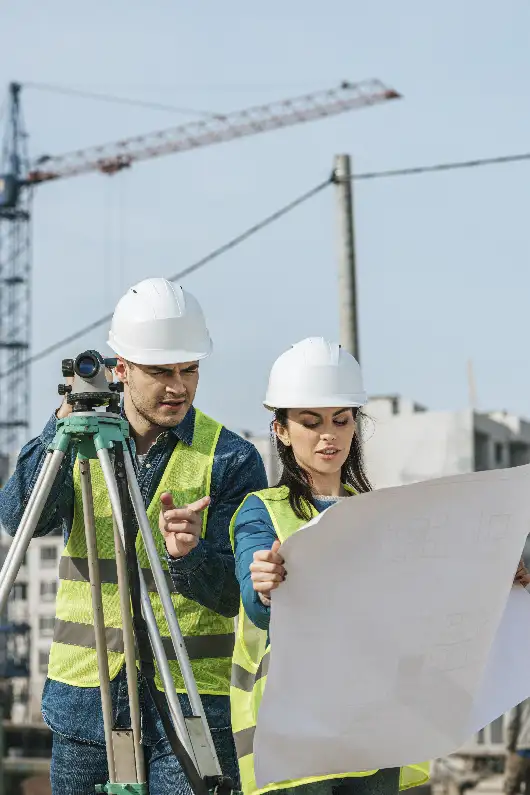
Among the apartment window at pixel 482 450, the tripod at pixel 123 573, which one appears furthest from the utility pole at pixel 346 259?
the apartment window at pixel 482 450

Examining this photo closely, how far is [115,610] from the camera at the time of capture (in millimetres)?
4578

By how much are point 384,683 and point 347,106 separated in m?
82.9

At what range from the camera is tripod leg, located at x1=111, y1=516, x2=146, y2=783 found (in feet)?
13.6

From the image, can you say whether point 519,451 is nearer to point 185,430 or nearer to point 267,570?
point 185,430

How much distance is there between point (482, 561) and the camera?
13.8 ft

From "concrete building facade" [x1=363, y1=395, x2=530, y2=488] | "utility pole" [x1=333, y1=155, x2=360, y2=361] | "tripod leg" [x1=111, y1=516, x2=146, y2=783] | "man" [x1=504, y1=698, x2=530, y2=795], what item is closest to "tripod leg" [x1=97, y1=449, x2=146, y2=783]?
"tripod leg" [x1=111, y1=516, x2=146, y2=783]

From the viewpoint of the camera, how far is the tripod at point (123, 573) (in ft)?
13.2

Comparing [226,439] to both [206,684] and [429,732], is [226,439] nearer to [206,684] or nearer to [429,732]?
[206,684]

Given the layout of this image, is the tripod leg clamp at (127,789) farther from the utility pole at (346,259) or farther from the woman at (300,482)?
the utility pole at (346,259)

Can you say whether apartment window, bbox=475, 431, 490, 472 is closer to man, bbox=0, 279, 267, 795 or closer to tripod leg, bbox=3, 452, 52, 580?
man, bbox=0, 279, 267, 795

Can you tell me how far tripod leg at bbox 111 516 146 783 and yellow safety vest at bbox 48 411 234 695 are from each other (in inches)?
11.2

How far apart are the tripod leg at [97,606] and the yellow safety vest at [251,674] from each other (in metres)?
0.36

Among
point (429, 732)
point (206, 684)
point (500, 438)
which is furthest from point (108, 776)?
point (500, 438)

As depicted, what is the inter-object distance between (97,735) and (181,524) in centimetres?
80
